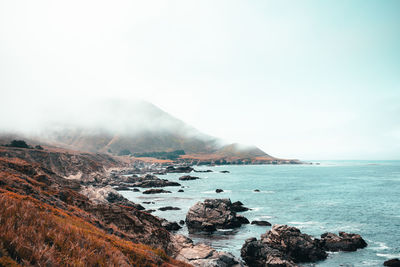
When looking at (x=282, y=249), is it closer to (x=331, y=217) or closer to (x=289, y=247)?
(x=289, y=247)

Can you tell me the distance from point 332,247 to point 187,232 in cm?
2397

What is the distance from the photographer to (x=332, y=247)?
119 feet

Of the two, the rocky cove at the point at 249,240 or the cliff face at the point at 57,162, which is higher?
the cliff face at the point at 57,162

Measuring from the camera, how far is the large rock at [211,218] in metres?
47.9

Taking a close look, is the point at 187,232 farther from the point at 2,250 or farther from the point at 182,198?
the point at 2,250

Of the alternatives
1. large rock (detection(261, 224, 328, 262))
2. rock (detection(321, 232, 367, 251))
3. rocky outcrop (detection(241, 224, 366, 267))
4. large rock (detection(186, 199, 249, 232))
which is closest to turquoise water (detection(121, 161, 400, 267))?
rock (detection(321, 232, 367, 251))

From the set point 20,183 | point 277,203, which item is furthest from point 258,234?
point 20,183

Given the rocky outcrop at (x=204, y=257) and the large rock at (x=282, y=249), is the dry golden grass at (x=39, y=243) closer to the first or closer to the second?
→ the rocky outcrop at (x=204, y=257)

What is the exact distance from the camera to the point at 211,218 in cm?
5044

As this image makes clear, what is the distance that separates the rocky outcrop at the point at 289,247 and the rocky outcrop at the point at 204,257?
319 inches

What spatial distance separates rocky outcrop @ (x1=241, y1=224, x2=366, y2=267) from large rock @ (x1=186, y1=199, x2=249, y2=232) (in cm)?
1210

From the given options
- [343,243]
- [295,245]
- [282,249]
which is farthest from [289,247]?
[343,243]

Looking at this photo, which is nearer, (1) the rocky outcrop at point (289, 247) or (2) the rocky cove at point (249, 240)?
(2) the rocky cove at point (249, 240)

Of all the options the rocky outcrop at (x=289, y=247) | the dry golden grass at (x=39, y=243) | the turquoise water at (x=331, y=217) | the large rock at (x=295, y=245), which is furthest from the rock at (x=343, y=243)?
the dry golden grass at (x=39, y=243)
